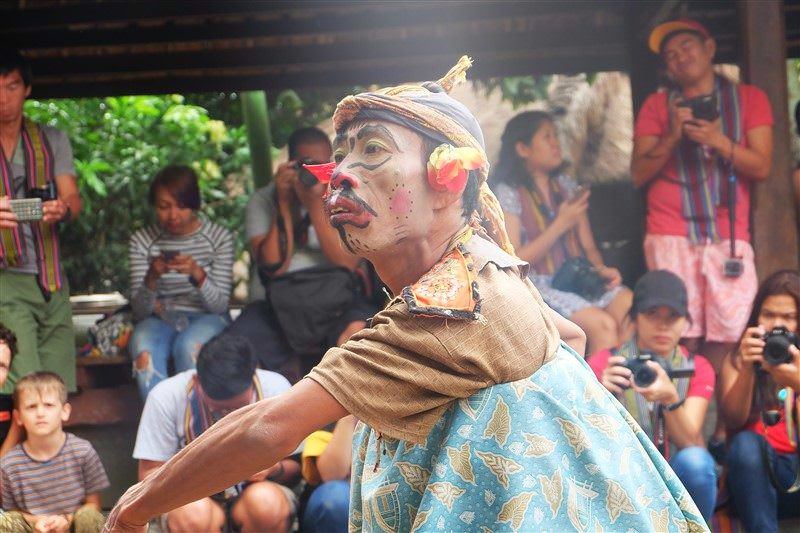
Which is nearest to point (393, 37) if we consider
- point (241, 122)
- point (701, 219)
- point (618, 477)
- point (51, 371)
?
point (701, 219)

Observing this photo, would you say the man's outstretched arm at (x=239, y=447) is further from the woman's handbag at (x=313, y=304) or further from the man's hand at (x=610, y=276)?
the man's hand at (x=610, y=276)

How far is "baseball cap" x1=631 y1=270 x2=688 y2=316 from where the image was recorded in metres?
5.74

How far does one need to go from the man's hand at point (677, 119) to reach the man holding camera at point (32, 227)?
306 centimetres

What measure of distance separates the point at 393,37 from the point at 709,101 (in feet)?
7.19

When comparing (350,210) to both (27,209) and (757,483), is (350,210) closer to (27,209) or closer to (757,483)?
(757,483)

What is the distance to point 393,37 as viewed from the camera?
24.6ft

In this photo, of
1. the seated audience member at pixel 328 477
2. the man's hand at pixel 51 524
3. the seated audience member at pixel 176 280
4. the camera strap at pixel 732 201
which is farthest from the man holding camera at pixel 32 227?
the camera strap at pixel 732 201

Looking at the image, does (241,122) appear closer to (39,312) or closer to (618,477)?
(39,312)

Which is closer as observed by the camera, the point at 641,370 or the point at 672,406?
the point at 641,370

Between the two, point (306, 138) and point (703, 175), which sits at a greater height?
point (306, 138)

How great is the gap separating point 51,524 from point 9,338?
3.24ft

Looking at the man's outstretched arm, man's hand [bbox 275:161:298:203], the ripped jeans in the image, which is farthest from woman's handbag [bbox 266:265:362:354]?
the man's outstretched arm

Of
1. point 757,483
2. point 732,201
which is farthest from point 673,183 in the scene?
point 757,483

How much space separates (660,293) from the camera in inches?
227
